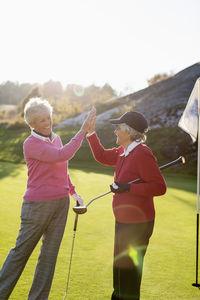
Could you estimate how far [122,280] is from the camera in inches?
111

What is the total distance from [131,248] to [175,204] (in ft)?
18.7

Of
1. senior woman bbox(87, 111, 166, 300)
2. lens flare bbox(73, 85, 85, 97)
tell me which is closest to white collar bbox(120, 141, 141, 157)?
senior woman bbox(87, 111, 166, 300)

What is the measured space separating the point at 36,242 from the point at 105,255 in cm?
158

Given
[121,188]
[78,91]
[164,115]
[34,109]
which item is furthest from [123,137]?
[78,91]

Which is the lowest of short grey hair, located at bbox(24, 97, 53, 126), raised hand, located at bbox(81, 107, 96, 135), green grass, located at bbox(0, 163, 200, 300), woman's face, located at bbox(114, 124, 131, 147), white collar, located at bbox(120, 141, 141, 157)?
green grass, located at bbox(0, 163, 200, 300)

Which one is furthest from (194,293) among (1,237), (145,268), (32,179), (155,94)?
(155,94)

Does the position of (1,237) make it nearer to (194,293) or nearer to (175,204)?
(194,293)

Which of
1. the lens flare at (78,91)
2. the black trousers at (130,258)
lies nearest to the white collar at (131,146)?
the black trousers at (130,258)

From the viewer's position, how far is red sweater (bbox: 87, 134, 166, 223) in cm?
274

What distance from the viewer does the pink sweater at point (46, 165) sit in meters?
A: 2.81

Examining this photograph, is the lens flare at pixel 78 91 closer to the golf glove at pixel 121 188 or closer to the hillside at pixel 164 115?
the hillside at pixel 164 115

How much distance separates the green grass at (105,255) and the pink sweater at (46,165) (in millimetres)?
975

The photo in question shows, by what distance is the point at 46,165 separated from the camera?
9.51ft

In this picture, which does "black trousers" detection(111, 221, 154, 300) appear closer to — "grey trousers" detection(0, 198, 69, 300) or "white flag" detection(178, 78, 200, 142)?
"grey trousers" detection(0, 198, 69, 300)
